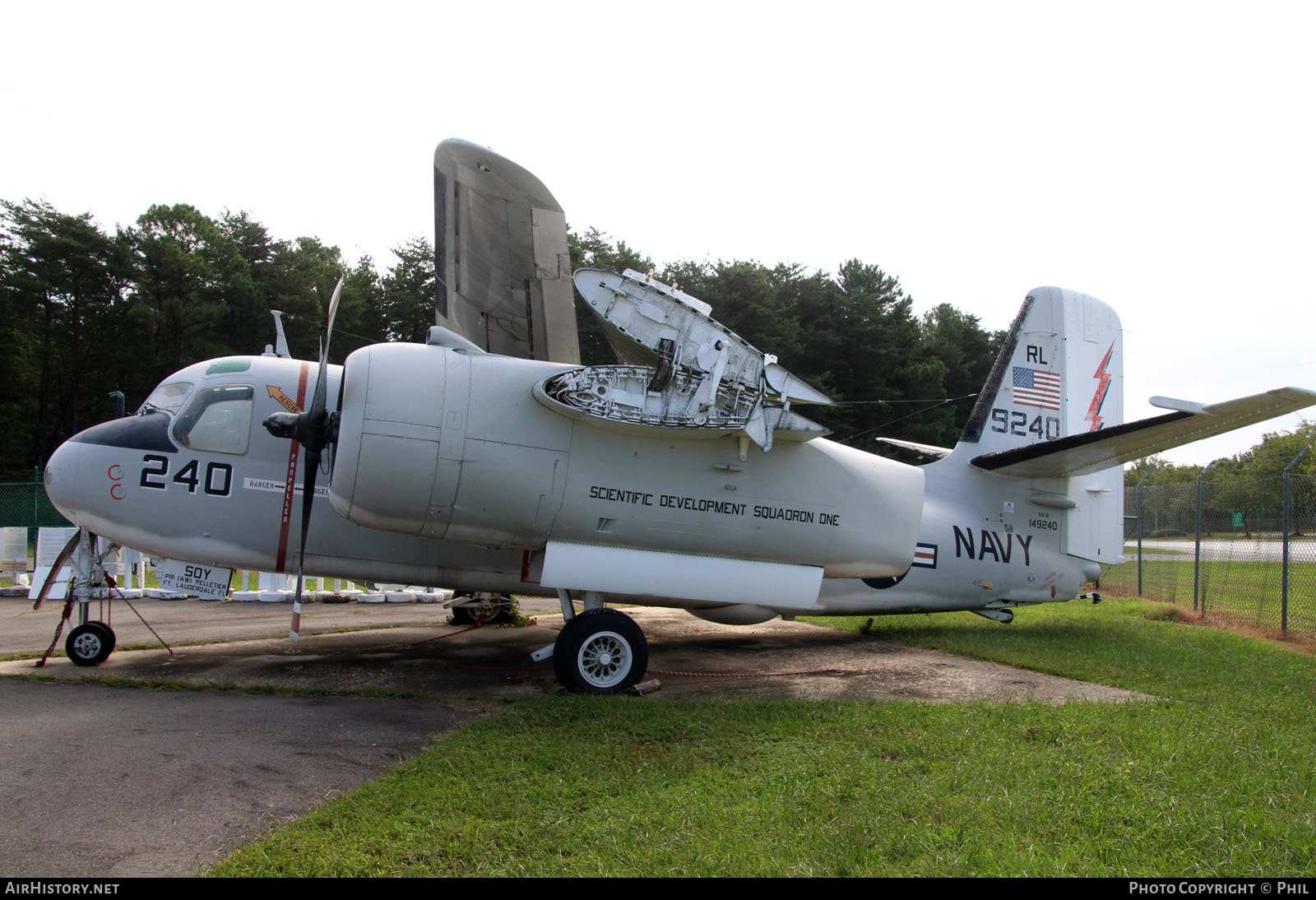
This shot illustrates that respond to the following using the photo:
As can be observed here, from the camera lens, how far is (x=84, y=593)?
820cm

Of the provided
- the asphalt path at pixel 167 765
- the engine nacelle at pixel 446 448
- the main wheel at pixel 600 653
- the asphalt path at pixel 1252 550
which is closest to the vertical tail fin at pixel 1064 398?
the asphalt path at pixel 1252 550

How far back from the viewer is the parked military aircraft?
22.9ft

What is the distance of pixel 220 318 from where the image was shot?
122 ft

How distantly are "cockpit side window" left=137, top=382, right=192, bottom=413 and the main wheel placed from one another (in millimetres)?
5028

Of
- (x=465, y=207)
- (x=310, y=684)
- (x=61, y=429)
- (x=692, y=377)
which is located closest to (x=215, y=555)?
(x=310, y=684)

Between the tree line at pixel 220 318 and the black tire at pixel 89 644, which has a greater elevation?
the tree line at pixel 220 318

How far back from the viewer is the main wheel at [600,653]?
7.05 metres

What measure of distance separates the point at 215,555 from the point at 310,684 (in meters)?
1.95

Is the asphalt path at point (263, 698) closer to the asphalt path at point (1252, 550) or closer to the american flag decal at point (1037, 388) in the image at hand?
the american flag decal at point (1037, 388)

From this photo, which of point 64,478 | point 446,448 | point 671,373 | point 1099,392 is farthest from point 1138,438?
point 64,478

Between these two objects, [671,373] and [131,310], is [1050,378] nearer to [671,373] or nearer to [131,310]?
[671,373]

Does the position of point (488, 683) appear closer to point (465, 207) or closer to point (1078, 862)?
point (465, 207)

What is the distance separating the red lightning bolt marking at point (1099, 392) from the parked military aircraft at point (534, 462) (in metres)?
1.61

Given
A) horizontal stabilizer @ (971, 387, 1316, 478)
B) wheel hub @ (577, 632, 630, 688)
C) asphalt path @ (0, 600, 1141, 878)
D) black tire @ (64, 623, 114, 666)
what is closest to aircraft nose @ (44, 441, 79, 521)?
black tire @ (64, 623, 114, 666)
